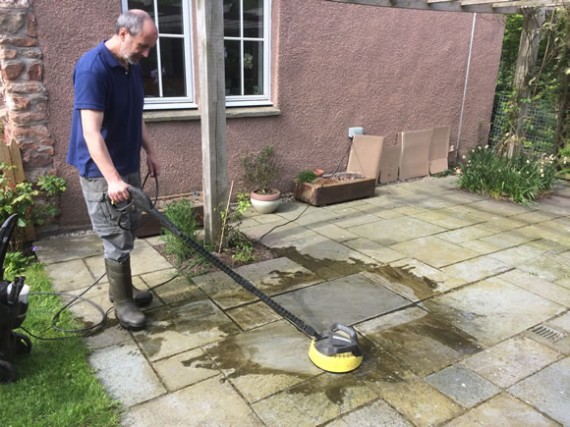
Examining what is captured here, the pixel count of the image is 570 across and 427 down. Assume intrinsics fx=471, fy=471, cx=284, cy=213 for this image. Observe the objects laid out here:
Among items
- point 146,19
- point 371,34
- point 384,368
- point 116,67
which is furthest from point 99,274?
point 371,34

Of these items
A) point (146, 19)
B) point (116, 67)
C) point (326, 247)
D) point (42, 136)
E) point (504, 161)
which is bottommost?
point (326, 247)

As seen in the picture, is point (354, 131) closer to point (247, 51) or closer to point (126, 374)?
point (247, 51)

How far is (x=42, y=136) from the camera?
4.14 metres

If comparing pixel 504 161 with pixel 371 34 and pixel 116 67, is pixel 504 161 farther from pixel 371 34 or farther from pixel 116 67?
pixel 116 67

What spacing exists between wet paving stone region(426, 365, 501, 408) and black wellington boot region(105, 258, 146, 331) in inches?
66.7

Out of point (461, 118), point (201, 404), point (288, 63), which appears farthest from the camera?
point (461, 118)

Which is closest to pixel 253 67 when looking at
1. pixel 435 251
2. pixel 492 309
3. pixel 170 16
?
pixel 170 16

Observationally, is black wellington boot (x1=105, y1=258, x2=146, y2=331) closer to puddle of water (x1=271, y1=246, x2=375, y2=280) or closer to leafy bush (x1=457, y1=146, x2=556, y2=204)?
puddle of water (x1=271, y1=246, x2=375, y2=280)

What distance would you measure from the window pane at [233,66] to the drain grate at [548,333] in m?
3.78

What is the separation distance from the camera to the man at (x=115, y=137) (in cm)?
238

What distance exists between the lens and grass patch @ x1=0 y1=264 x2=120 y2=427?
2088 millimetres

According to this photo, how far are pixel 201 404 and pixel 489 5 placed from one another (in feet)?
17.9

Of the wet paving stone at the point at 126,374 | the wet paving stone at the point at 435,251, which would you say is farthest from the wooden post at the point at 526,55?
the wet paving stone at the point at 126,374

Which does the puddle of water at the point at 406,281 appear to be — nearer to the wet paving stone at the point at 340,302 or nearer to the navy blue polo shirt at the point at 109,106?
the wet paving stone at the point at 340,302
